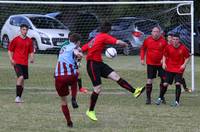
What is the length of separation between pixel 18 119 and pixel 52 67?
11.1 meters

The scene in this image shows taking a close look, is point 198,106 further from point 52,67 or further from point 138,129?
point 52,67

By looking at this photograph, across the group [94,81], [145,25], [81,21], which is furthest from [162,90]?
[81,21]

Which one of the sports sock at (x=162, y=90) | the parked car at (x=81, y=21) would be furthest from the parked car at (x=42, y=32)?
the sports sock at (x=162, y=90)

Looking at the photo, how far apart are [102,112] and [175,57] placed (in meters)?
2.49

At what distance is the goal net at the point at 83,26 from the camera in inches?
811

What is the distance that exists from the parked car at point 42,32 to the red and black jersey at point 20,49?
980 centimetres

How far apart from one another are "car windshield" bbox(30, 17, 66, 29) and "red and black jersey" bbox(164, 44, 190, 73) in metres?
11.4

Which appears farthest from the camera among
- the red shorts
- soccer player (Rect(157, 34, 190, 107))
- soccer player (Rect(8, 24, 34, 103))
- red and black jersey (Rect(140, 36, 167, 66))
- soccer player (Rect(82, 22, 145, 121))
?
red and black jersey (Rect(140, 36, 167, 66))

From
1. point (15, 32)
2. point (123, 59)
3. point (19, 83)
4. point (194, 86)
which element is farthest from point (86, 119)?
point (15, 32)

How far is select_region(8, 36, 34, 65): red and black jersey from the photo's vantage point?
14.0 meters

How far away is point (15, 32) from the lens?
2655cm

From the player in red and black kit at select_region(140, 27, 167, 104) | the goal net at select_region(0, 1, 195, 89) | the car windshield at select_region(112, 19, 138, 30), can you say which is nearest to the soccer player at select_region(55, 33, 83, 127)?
the player in red and black kit at select_region(140, 27, 167, 104)

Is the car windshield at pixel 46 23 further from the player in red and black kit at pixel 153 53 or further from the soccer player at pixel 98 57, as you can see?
the soccer player at pixel 98 57

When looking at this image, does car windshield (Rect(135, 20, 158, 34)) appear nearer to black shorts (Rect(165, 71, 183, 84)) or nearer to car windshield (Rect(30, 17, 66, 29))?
car windshield (Rect(30, 17, 66, 29))
